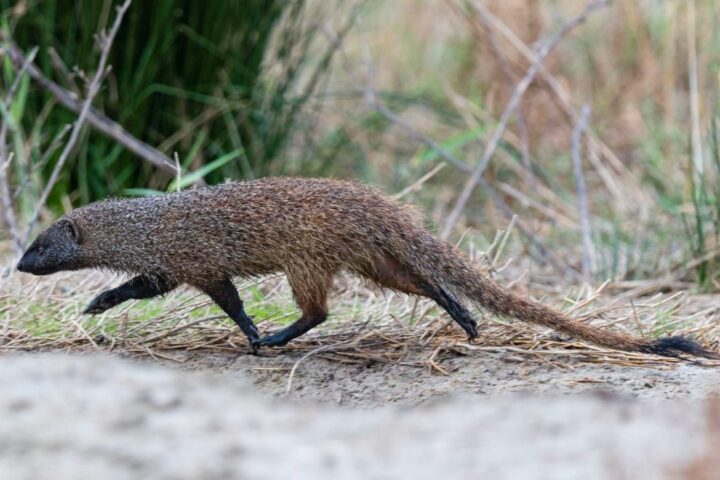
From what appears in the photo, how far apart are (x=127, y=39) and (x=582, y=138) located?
229 centimetres

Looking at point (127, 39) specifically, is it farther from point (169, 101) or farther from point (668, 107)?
point (668, 107)

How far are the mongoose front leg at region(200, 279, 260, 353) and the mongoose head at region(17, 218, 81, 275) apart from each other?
17.4 inches

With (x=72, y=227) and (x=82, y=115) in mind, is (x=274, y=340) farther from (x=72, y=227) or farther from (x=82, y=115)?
(x=82, y=115)

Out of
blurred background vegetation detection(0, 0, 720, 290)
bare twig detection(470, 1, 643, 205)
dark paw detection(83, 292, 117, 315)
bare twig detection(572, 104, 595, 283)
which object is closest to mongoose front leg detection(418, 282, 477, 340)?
dark paw detection(83, 292, 117, 315)

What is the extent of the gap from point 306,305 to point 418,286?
1.04 ft

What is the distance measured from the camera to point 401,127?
5145 millimetres

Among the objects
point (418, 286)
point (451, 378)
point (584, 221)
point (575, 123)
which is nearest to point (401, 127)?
point (575, 123)

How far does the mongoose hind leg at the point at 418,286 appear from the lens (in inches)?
116

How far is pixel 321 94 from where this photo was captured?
5.23m

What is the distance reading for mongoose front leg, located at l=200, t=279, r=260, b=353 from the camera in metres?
3.03

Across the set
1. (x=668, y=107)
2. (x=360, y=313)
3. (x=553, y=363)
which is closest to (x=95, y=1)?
(x=360, y=313)

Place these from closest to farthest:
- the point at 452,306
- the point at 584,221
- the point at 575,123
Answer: the point at 452,306 → the point at 584,221 → the point at 575,123

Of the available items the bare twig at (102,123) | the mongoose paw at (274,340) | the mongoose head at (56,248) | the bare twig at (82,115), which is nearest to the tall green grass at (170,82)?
the bare twig at (102,123)

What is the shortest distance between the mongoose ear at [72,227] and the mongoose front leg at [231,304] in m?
0.44
